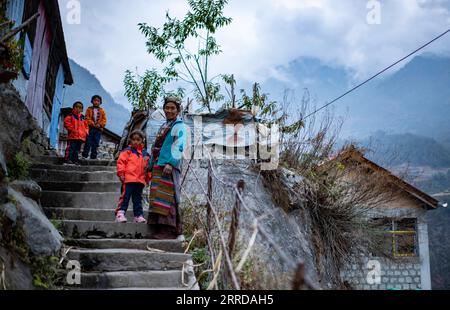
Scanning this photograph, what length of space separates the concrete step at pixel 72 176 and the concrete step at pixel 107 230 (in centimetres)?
155

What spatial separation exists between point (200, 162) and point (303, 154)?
1.99 m

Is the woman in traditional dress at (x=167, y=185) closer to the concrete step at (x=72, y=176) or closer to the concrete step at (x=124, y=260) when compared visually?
the concrete step at (x=124, y=260)

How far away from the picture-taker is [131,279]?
3307mm

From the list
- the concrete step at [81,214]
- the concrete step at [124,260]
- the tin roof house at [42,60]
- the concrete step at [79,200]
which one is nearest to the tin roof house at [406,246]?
the concrete step at [79,200]

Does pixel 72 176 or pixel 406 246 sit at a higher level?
pixel 72 176

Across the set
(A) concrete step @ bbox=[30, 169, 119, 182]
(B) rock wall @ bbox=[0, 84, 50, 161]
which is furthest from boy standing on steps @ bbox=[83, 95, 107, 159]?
(B) rock wall @ bbox=[0, 84, 50, 161]

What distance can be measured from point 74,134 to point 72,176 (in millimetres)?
1501

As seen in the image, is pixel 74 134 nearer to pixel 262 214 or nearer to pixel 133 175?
pixel 133 175

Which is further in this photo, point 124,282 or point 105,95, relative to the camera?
point 105,95

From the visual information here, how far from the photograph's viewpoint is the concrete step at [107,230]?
4152mm

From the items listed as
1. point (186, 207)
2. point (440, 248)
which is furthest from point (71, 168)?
point (440, 248)
